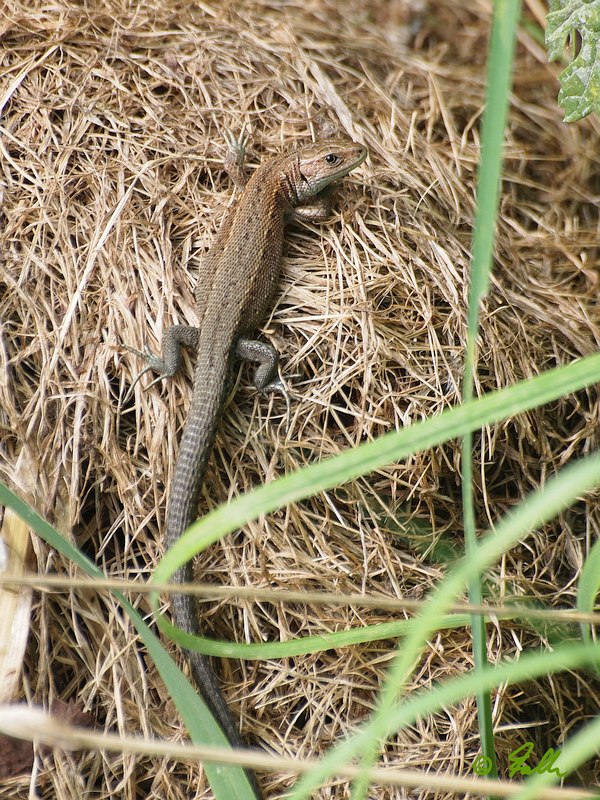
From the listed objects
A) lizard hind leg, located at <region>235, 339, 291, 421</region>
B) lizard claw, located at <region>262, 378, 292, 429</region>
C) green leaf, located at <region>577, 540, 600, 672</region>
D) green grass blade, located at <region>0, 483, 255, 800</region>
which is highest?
lizard hind leg, located at <region>235, 339, 291, 421</region>

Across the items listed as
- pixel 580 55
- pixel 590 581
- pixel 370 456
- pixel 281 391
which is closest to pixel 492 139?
pixel 370 456

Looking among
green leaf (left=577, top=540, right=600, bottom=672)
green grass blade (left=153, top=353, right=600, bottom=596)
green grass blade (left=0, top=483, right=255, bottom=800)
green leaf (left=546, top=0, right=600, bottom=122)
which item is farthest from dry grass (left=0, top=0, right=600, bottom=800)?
green grass blade (left=153, top=353, right=600, bottom=596)

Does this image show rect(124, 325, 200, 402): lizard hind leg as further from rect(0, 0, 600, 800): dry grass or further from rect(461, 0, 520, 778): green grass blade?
rect(461, 0, 520, 778): green grass blade

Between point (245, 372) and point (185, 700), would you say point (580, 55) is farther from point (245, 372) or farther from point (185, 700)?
point (185, 700)

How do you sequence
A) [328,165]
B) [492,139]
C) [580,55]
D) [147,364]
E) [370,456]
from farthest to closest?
[328,165]
[147,364]
[580,55]
[492,139]
[370,456]

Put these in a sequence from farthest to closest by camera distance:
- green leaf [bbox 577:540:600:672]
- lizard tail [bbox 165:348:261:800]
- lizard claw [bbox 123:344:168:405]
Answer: lizard claw [bbox 123:344:168:405]
lizard tail [bbox 165:348:261:800]
green leaf [bbox 577:540:600:672]

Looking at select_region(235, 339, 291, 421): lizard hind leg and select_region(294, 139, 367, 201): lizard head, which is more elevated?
select_region(294, 139, 367, 201): lizard head

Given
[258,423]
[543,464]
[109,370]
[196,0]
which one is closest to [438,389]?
[543,464]
